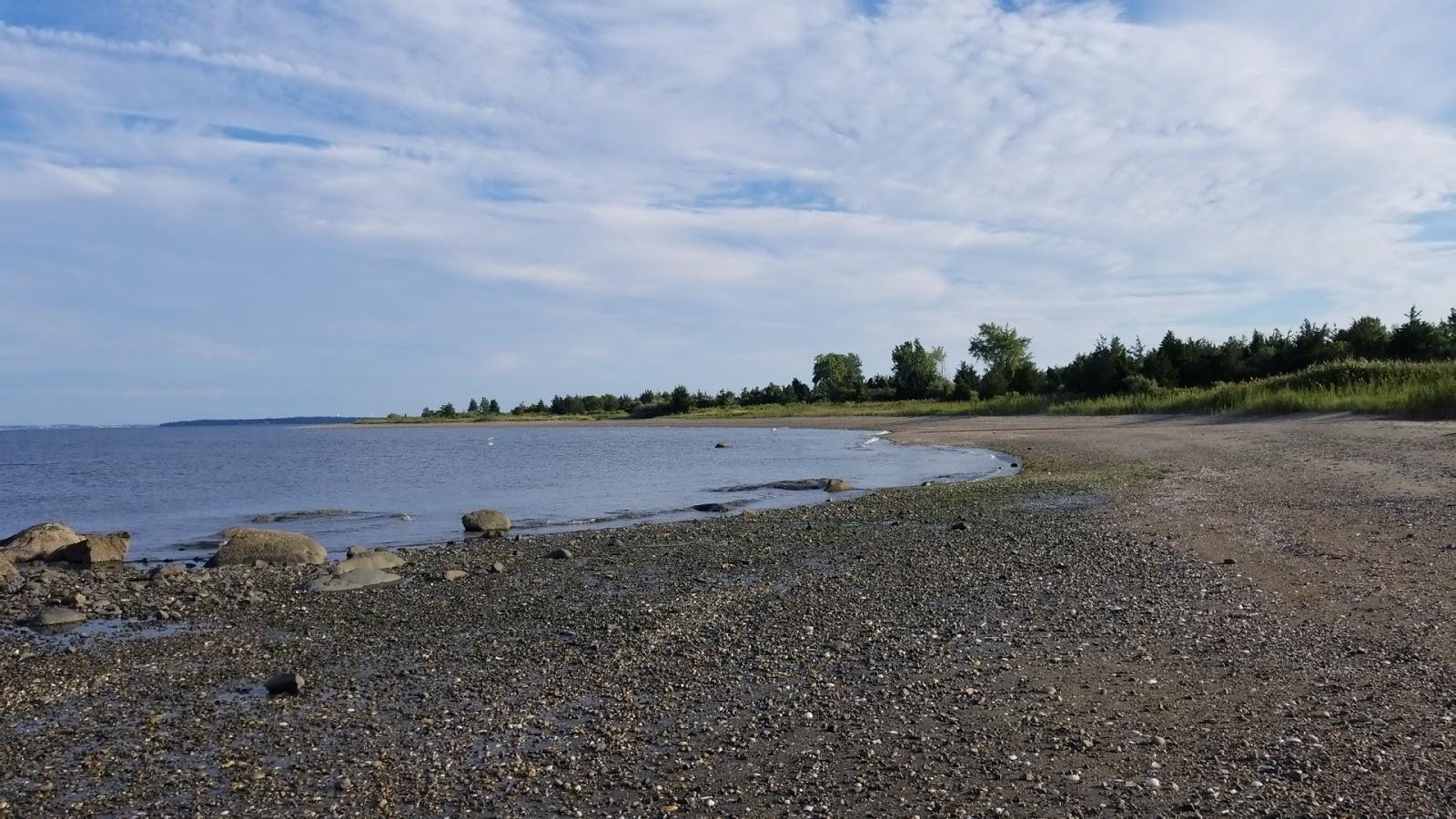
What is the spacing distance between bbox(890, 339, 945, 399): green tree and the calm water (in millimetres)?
50702

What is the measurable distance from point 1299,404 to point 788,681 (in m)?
43.7

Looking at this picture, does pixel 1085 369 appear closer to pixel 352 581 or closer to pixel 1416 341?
pixel 1416 341

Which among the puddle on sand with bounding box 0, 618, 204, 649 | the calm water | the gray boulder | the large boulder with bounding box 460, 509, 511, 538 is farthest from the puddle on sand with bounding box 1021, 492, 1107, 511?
the puddle on sand with bounding box 0, 618, 204, 649

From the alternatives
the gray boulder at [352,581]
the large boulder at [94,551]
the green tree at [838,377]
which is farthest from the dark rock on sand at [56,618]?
the green tree at [838,377]

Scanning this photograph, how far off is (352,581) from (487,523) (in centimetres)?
710

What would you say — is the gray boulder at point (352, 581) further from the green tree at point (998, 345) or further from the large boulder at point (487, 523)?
the green tree at point (998, 345)

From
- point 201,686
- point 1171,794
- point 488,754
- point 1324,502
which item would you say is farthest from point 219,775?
point 1324,502

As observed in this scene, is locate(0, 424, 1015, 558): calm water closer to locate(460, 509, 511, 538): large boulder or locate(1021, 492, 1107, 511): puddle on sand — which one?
locate(460, 509, 511, 538): large boulder

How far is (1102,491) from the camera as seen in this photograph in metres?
21.2

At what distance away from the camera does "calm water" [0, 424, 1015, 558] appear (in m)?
23.3

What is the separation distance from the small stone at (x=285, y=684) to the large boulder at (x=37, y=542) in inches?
472

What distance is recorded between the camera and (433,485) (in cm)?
3428

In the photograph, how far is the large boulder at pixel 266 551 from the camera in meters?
16.2

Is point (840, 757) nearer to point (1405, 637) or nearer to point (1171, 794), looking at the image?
point (1171, 794)
